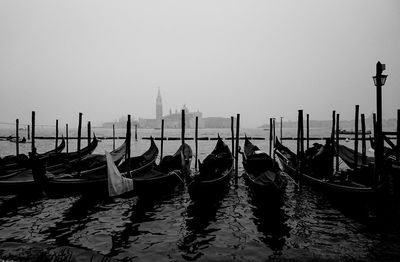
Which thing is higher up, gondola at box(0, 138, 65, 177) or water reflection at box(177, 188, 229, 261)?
gondola at box(0, 138, 65, 177)

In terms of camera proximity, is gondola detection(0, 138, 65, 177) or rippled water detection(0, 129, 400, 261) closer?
rippled water detection(0, 129, 400, 261)

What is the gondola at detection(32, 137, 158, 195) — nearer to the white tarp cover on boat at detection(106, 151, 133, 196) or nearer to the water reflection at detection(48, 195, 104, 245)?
the white tarp cover on boat at detection(106, 151, 133, 196)

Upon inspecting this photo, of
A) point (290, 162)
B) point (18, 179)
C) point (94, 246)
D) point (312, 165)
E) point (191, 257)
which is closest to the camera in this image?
point (191, 257)

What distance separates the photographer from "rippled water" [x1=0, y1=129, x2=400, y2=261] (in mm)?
6418

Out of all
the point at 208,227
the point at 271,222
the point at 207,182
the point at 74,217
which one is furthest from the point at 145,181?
→ the point at 271,222

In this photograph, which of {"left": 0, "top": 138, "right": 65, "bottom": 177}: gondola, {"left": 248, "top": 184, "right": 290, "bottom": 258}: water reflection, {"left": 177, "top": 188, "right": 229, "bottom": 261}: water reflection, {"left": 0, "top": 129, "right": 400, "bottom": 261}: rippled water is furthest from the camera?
{"left": 0, "top": 138, "right": 65, "bottom": 177}: gondola

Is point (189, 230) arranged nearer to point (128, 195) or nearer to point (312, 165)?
point (128, 195)

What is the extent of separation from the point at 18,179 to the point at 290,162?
13.2 m

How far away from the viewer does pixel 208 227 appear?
7957 mm

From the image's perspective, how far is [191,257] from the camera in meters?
6.15

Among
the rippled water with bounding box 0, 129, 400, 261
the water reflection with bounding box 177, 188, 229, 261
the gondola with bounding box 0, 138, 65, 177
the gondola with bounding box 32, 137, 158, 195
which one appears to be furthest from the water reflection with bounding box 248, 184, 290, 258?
the gondola with bounding box 0, 138, 65, 177

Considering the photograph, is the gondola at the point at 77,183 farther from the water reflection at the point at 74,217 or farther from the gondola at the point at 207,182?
the gondola at the point at 207,182

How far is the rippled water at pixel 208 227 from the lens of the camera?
642 cm

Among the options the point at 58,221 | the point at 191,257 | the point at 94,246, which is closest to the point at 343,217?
the point at 191,257
